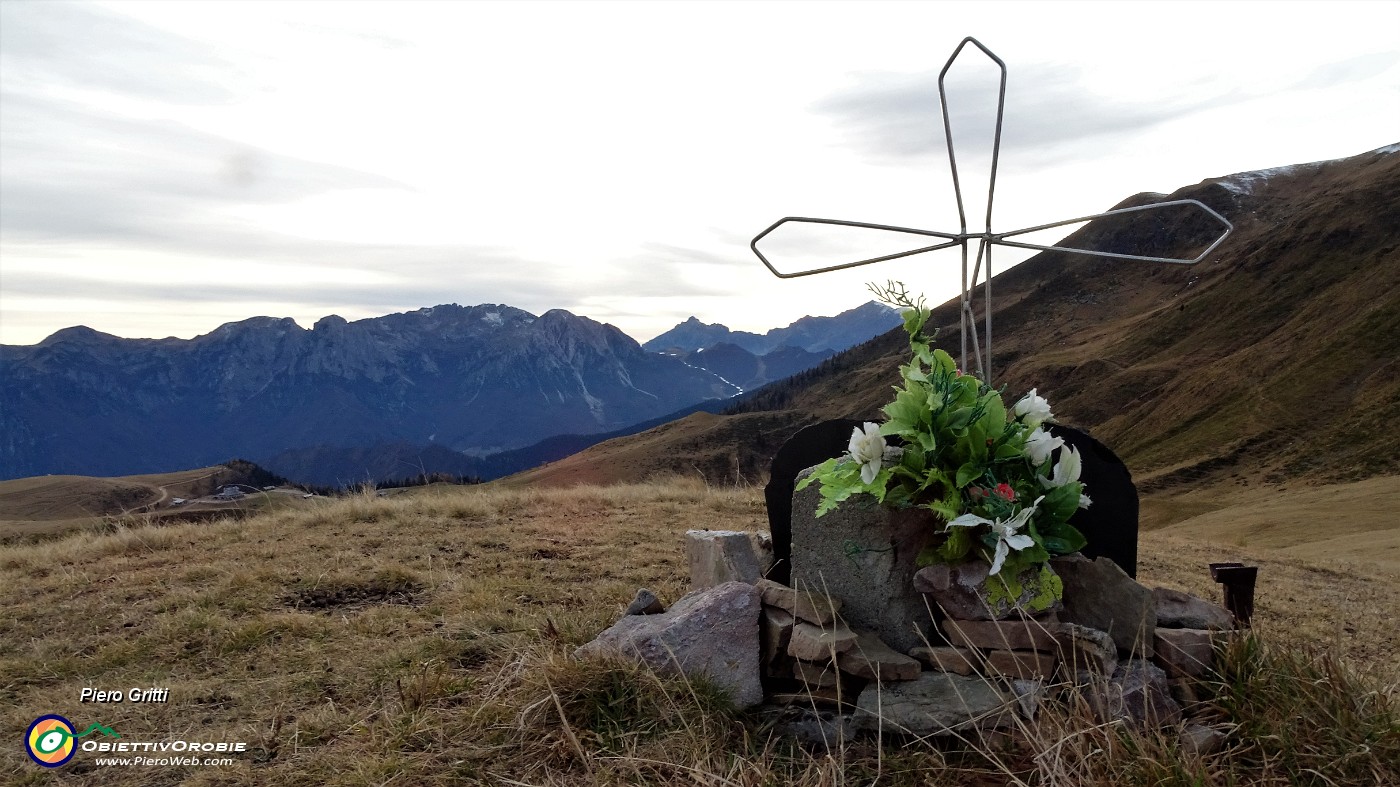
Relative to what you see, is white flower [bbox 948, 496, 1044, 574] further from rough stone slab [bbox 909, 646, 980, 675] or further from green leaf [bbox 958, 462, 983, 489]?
rough stone slab [bbox 909, 646, 980, 675]

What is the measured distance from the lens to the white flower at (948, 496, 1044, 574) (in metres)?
3.67

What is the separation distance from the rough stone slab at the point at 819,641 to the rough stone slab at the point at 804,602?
0.17 feet

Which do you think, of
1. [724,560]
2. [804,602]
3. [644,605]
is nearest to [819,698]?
[804,602]

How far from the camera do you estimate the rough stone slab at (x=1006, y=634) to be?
12.8 ft

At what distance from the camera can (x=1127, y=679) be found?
3.83 meters

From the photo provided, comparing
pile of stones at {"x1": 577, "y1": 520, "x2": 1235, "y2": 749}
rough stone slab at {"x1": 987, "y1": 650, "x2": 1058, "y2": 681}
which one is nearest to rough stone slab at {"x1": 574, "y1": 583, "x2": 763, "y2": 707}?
pile of stones at {"x1": 577, "y1": 520, "x2": 1235, "y2": 749}

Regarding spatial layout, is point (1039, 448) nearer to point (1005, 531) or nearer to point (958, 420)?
point (958, 420)

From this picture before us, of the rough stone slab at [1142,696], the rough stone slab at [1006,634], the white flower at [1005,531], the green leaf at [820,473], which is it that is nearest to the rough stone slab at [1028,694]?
the rough stone slab at [1006,634]

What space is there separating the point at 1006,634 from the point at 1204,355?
87.7 metres

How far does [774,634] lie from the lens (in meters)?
4.39

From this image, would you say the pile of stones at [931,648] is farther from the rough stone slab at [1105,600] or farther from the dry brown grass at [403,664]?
the dry brown grass at [403,664]

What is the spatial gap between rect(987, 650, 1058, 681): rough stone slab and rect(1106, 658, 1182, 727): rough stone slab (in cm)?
28

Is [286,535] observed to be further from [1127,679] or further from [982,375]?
[1127,679]

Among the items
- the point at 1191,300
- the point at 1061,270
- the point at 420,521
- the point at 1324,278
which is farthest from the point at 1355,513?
the point at 1061,270
